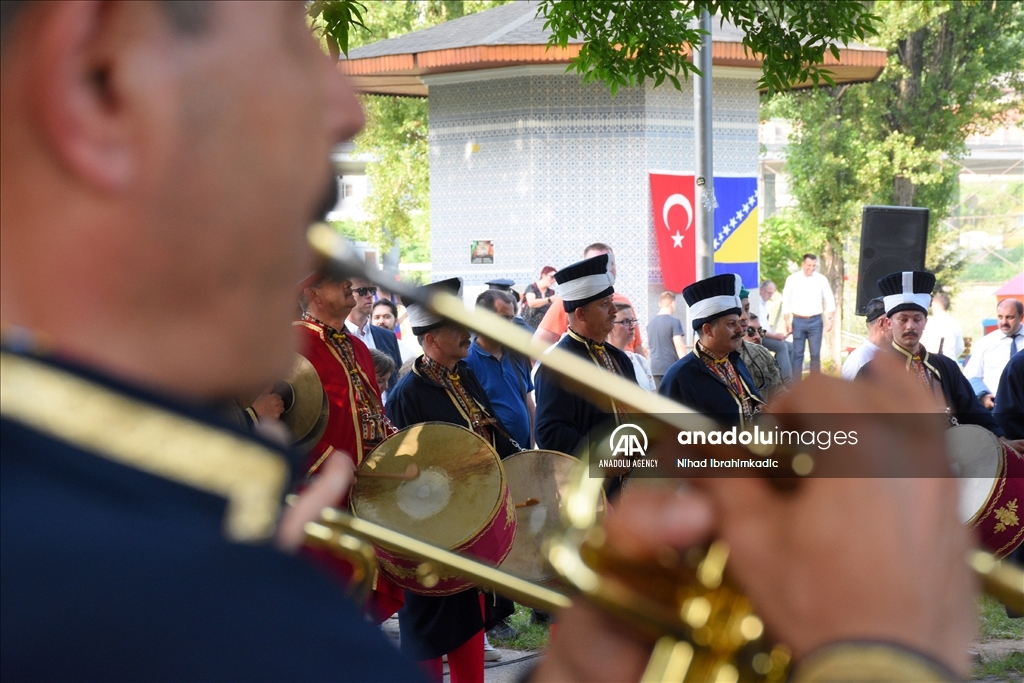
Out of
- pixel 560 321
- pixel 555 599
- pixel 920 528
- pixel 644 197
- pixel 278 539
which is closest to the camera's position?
pixel 278 539

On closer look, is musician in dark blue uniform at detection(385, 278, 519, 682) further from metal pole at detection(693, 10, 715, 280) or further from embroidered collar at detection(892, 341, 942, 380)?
metal pole at detection(693, 10, 715, 280)

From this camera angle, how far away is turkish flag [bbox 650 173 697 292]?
13.8m

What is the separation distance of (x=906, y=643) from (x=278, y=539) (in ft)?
1.28

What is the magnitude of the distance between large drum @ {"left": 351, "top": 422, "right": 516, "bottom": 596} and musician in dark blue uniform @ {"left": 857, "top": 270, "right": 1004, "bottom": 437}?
3.60 metres

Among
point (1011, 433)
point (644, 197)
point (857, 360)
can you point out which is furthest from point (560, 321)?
point (644, 197)

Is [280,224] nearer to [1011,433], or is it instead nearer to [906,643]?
[906,643]

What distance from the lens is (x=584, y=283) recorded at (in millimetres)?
6508

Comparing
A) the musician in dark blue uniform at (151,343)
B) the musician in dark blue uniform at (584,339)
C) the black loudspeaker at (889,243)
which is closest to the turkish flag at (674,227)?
the black loudspeaker at (889,243)

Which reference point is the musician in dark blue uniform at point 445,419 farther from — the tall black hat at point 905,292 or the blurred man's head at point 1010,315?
the blurred man's head at point 1010,315

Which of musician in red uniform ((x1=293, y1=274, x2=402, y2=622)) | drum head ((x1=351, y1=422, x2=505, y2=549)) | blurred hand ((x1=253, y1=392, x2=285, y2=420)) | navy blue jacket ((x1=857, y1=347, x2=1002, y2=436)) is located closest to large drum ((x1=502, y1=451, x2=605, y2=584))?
drum head ((x1=351, y1=422, x2=505, y2=549))

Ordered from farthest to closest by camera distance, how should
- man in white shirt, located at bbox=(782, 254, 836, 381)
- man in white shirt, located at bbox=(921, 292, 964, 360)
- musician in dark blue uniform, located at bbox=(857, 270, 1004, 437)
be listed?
man in white shirt, located at bbox=(782, 254, 836, 381) < man in white shirt, located at bbox=(921, 292, 964, 360) < musician in dark blue uniform, located at bbox=(857, 270, 1004, 437)

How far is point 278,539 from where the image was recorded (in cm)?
62

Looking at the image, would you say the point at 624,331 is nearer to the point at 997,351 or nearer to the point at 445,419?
the point at 445,419

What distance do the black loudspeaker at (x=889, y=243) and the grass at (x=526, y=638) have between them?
6.67 meters
